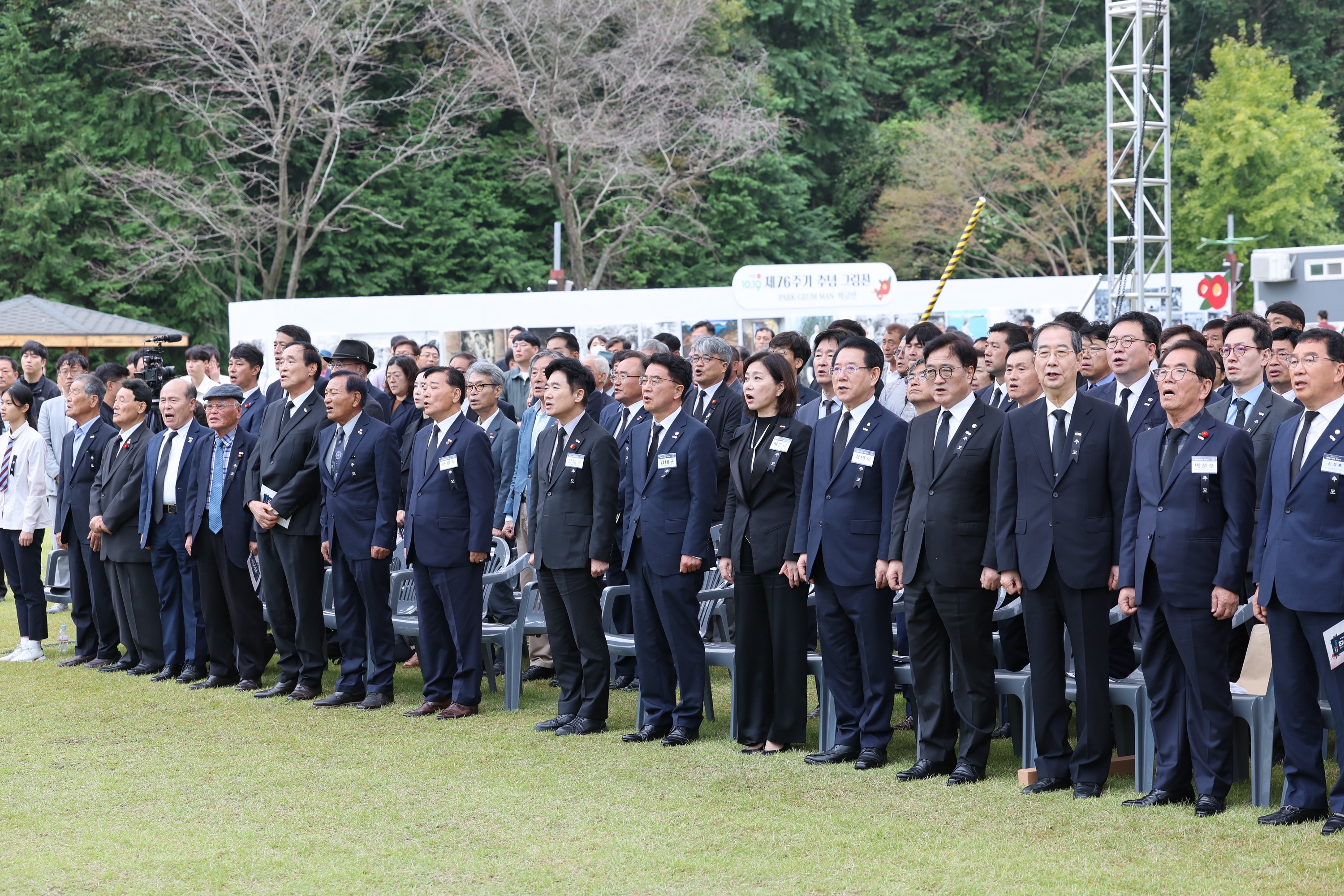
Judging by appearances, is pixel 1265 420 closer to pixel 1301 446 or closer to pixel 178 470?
pixel 1301 446

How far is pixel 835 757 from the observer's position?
6.46 metres

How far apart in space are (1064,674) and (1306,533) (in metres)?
1.12

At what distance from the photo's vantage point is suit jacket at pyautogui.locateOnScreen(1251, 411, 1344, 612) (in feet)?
16.5

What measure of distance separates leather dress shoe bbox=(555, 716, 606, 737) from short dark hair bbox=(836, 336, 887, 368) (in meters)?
2.23

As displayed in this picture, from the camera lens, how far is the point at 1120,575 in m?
5.57

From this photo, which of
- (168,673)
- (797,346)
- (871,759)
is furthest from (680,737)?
(168,673)

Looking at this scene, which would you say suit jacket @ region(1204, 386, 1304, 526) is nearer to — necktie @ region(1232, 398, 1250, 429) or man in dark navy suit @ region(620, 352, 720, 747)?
necktie @ region(1232, 398, 1250, 429)

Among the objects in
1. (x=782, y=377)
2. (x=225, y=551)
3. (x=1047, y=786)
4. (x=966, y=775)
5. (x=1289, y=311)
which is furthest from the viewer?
(x=225, y=551)

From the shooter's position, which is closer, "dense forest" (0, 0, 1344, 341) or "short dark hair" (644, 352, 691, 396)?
"short dark hair" (644, 352, 691, 396)

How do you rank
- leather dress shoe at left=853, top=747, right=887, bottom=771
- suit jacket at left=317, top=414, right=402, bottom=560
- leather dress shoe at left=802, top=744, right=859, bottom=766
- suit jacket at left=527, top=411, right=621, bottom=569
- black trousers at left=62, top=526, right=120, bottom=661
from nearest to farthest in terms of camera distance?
leather dress shoe at left=853, top=747, right=887, bottom=771 → leather dress shoe at left=802, top=744, right=859, bottom=766 → suit jacket at left=527, top=411, right=621, bottom=569 → suit jacket at left=317, top=414, right=402, bottom=560 → black trousers at left=62, top=526, right=120, bottom=661

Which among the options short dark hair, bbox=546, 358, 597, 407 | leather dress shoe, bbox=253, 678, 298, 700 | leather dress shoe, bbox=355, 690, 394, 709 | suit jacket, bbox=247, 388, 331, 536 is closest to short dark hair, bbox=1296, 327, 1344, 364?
short dark hair, bbox=546, 358, 597, 407

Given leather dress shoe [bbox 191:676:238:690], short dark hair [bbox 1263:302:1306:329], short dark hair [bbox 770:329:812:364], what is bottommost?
leather dress shoe [bbox 191:676:238:690]

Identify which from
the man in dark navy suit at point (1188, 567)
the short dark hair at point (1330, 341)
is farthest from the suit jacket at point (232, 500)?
the short dark hair at point (1330, 341)

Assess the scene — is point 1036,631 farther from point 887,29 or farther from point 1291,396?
point 887,29
